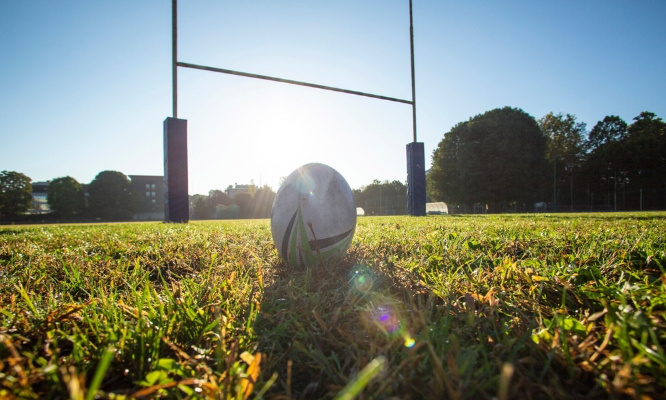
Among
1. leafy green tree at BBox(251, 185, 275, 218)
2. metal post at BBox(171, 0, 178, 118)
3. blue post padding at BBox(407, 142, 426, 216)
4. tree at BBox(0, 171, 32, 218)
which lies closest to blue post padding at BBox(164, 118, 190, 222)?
metal post at BBox(171, 0, 178, 118)

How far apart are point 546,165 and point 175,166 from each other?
1310 inches

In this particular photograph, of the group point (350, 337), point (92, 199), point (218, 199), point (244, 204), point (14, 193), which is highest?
point (14, 193)

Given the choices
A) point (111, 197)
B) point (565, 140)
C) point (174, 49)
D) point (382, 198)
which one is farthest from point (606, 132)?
point (111, 197)

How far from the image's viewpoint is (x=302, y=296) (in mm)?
1547

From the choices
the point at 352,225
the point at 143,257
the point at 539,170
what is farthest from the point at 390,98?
the point at 539,170

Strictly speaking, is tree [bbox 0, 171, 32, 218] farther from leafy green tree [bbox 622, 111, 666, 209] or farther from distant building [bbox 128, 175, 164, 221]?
leafy green tree [bbox 622, 111, 666, 209]

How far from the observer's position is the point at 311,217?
2.37 meters

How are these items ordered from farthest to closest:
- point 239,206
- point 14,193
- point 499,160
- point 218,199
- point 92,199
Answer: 1. point 218,199
2. point 92,199
3. point 14,193
4. point 239,206
5. point 499,160

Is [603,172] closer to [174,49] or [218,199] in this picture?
[174,49]

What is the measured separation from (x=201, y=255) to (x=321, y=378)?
195 centimetres

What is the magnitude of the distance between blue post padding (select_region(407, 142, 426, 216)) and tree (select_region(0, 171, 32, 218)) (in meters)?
62.0

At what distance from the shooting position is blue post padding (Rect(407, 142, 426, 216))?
35.4ft

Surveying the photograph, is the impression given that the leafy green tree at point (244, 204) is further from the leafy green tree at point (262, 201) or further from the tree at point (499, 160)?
the tree at point (499, 160)

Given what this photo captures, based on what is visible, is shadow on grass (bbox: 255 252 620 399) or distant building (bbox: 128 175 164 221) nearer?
shadow on grass (bbox: 255 252 620 399)
